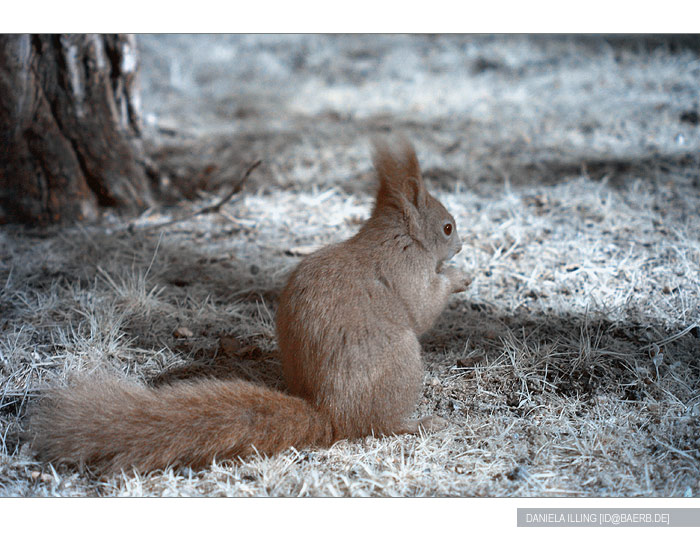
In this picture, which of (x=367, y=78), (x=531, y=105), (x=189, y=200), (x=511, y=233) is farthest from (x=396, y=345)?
(x=367, y=78)

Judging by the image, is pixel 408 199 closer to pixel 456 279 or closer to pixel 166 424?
pixel 456 279

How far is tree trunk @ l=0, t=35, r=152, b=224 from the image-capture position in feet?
12.7

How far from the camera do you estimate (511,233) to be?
4.06 meters

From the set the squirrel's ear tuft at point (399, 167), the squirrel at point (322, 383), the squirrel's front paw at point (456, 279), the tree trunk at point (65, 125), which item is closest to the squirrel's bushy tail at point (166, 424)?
the squirrel at point (322, 383)

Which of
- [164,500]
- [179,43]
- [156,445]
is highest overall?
[179,43]

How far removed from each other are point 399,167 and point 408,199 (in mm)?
152

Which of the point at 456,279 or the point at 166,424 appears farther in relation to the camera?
the point at 456,279

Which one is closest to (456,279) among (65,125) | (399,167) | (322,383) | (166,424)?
(399,167)

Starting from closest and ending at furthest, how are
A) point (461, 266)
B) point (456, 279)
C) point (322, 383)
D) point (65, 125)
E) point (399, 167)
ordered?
point (322, 383), point (399, 167), point (456, 279), point (461, 266), point (65, 125)

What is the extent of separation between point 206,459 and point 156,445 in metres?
0.20

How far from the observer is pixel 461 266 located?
3750mm

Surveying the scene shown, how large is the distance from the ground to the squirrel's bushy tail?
3.0 inches

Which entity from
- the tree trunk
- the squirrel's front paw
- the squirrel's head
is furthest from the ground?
the squirrel's head
